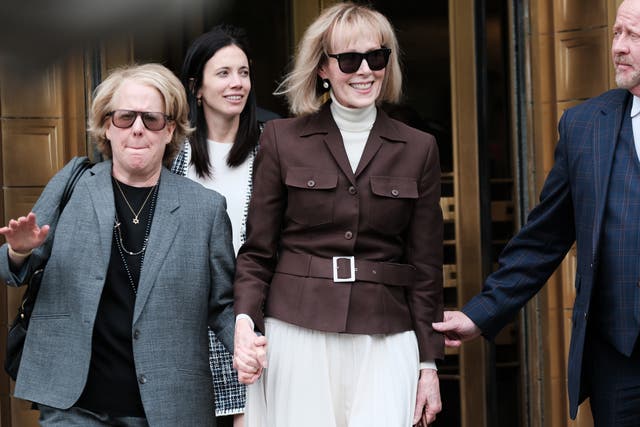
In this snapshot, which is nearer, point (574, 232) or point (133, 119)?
point (133, 119)

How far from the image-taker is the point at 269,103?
719cm

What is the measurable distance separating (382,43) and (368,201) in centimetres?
53

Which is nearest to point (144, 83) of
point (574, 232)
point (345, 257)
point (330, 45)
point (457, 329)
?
point (330, 45)

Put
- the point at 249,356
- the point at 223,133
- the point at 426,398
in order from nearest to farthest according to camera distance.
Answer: the point at 249,356, the point at 426,398, the point at 223,133

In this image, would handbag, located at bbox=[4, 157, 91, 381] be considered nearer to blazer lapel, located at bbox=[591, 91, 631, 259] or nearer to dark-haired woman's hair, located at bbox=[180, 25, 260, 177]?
dark-haired woman's hair, located at bbox=[180, 25, 260, 177]

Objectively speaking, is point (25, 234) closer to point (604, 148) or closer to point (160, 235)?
point (160, 235)

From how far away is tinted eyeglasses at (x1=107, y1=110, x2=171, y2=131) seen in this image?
4270 millimetres

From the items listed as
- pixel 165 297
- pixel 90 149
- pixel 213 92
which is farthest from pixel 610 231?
pixel 90 149

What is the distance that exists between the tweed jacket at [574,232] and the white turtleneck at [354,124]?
2.25ft

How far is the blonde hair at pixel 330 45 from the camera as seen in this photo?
4098 mm

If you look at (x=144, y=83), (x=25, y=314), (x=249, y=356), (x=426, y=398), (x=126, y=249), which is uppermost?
(x=144, y=83)

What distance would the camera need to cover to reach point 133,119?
4273mm

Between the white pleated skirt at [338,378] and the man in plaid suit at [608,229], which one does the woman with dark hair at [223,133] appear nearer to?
the white pleated skirt at [338,378]

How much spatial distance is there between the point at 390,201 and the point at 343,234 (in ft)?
0.63
